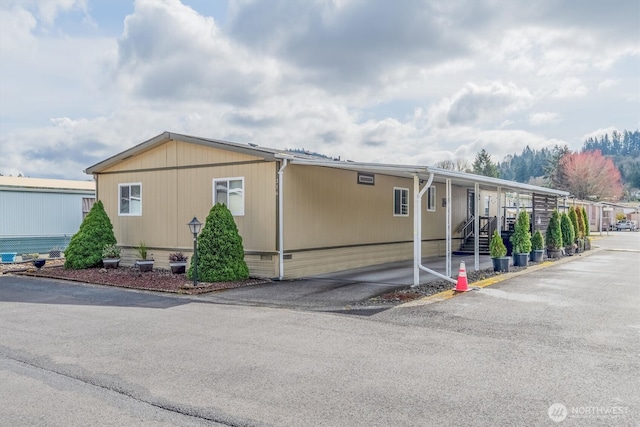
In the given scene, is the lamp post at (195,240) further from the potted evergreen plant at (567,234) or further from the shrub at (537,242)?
the potted evergreen plant at (567,234)

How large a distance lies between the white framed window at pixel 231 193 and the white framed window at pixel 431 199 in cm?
786

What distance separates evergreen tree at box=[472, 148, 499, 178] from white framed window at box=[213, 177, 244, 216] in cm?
5917

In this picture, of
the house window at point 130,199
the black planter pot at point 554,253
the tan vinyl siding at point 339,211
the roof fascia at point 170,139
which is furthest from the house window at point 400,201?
the house window at point 130,199

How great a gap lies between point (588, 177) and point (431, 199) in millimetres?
46582

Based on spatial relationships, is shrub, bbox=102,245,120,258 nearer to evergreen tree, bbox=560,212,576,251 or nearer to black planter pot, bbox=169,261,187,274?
black planter pot, bbox=169,261,187,274

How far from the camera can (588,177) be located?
182 feet

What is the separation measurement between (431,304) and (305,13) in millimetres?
8258

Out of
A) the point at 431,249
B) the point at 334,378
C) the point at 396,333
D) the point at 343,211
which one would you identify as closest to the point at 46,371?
the point at 334,378

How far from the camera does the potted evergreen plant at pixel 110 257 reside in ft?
43.1

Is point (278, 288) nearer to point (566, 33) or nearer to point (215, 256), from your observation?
point (215, 256)

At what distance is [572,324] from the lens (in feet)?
22.1

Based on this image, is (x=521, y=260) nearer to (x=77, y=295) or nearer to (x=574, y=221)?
(x=574, y=221)

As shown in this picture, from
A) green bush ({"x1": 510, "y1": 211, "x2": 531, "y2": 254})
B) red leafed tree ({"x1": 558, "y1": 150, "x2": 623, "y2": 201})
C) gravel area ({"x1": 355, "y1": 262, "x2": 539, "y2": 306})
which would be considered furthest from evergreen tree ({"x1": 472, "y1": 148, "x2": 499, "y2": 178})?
gravel area ({"x1": 355, "y1": 262, "x2": 539, "y2": 306})

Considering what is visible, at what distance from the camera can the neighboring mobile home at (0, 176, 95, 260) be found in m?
16.9
